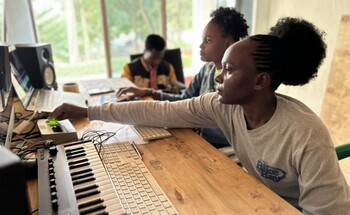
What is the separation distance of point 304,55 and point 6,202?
98 cm

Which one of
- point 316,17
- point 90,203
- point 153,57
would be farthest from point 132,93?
point 316,17

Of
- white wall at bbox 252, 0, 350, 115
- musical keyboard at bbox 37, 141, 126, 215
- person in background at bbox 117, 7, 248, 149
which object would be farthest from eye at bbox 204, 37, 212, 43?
musical keyboard at bbox 37, 141, 126, 215

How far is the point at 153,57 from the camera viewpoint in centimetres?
253

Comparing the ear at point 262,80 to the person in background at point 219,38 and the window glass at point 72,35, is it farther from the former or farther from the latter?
the window glass at point 72,35

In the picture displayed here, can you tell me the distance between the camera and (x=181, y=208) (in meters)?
0.75

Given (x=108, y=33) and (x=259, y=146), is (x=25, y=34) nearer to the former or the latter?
(x=108, y=33)

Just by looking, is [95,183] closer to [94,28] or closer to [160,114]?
[160,114]

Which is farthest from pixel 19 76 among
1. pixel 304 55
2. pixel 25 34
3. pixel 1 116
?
pixel 25 34

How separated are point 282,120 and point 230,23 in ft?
2.81

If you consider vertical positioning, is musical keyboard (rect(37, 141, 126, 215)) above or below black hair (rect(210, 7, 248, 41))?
below

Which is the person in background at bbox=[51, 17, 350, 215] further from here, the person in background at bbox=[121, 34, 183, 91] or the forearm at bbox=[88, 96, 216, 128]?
the person in background at bbox=[121, 34, 183, 91]

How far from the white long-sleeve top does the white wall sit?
51.4 inches

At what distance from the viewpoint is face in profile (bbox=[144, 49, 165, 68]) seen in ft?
8.27

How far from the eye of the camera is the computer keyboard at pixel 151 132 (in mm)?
1170
